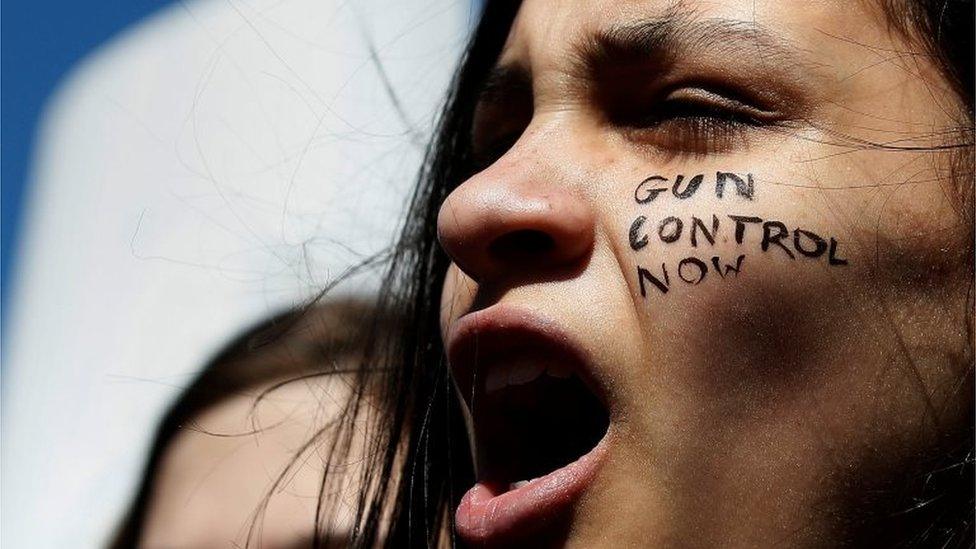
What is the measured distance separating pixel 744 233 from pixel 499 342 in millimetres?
251

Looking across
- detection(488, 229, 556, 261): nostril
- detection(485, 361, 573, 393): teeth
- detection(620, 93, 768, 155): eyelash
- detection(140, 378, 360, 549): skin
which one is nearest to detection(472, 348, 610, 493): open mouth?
detection(485, 361, 573, 393): teeth

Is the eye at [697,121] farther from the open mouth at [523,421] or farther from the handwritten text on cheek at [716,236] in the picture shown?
the open mouth at [523,421]

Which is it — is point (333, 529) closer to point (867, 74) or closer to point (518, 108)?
point (518, 108)

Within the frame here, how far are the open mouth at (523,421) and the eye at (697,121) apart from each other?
0.23 metres

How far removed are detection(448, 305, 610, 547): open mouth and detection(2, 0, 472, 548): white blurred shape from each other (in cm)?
47

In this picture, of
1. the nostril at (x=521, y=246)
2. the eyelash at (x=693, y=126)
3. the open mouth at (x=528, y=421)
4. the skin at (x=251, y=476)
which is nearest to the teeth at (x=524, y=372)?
the open mouth at (x=528, y=421)

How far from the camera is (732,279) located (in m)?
1.13

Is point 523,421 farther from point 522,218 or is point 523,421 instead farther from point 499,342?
point 522,218

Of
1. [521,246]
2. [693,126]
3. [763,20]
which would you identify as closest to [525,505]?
[521,246]

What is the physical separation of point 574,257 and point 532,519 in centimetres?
24

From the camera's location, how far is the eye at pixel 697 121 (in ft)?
3.81

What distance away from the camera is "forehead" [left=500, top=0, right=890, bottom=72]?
1155 millimetres

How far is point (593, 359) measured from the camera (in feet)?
3.63

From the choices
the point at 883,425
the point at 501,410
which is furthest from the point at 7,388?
the point at 883,425
